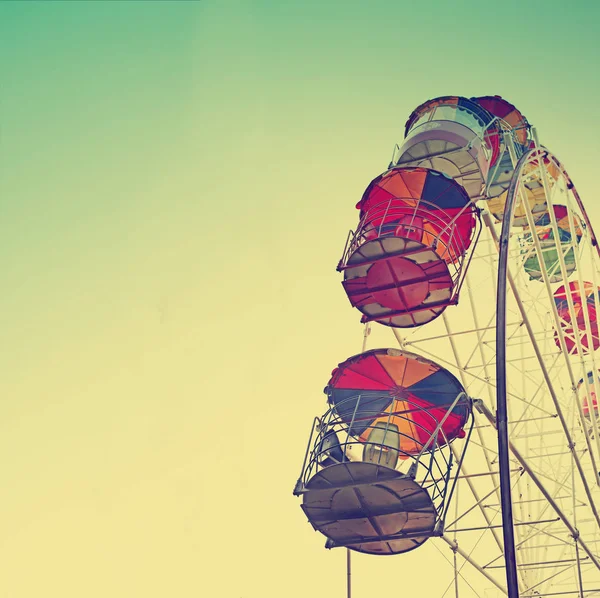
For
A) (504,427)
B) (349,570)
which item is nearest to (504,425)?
(504,427)

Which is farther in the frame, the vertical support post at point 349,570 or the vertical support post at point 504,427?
the vertical support post at point 349,570

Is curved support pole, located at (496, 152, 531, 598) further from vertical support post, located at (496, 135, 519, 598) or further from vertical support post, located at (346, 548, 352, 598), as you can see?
vertical support post, located at (346, 548, 352, 598)

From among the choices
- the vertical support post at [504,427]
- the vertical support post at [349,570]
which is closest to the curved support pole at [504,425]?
the vertical support post at [504,427]

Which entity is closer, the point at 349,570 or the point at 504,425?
the point at 504,425

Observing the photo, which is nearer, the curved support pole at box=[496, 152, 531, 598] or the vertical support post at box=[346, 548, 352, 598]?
the curved support pole at box=[496, 152, 531, 598]

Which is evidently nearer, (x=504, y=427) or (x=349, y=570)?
(x=504, y=427)

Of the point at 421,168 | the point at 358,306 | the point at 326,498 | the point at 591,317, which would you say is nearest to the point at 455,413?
the point at 358,306

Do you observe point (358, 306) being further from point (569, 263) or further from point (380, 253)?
point (569, 263)

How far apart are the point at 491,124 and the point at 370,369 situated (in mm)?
8052

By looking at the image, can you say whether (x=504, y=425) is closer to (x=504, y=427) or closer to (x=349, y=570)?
(x=504, y=427)

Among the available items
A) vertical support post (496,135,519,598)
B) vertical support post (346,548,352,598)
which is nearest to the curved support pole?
vertical support post (496,135,519,598)

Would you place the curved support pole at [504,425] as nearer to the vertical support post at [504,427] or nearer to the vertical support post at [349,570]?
the vertical support post at [504,427]

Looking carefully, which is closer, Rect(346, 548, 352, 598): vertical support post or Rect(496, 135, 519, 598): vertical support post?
Rect(496, 135, 519, 598): vertical support post

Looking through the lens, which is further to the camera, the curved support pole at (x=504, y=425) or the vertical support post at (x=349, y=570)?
the vertical support post at (x=349, y=570)
